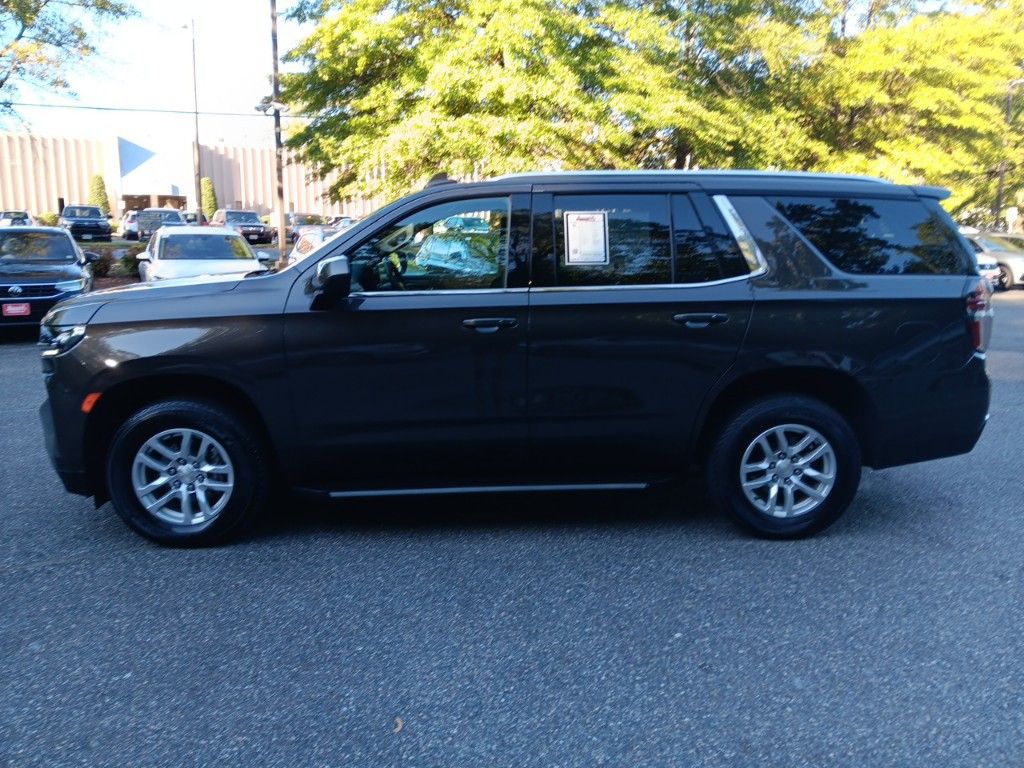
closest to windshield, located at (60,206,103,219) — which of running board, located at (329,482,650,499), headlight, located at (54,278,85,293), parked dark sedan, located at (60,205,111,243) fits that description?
parked dark sedan, located at (60,205,111,243)

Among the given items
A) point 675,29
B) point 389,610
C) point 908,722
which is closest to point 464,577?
point 389,610

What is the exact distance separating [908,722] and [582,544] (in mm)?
2100

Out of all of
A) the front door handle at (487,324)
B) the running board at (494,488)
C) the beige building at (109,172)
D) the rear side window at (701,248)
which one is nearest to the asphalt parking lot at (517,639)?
the running board at (494,488)

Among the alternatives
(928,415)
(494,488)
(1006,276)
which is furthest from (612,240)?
(1006,276)

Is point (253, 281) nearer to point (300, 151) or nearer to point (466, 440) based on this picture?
point (466, 440)

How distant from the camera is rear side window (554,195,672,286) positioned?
5.02m

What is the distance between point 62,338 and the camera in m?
4.96

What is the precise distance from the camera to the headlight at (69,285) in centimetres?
1372

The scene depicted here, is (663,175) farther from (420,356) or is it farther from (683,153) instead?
(683,153)

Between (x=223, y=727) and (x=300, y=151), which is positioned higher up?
(x=300, y=151)

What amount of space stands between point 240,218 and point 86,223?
6926 mm

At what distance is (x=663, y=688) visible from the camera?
3.54 metres

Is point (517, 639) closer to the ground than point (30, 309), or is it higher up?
closer to the ground

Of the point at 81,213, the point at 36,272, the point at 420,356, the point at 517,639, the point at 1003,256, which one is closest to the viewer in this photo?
the point at 517,639
